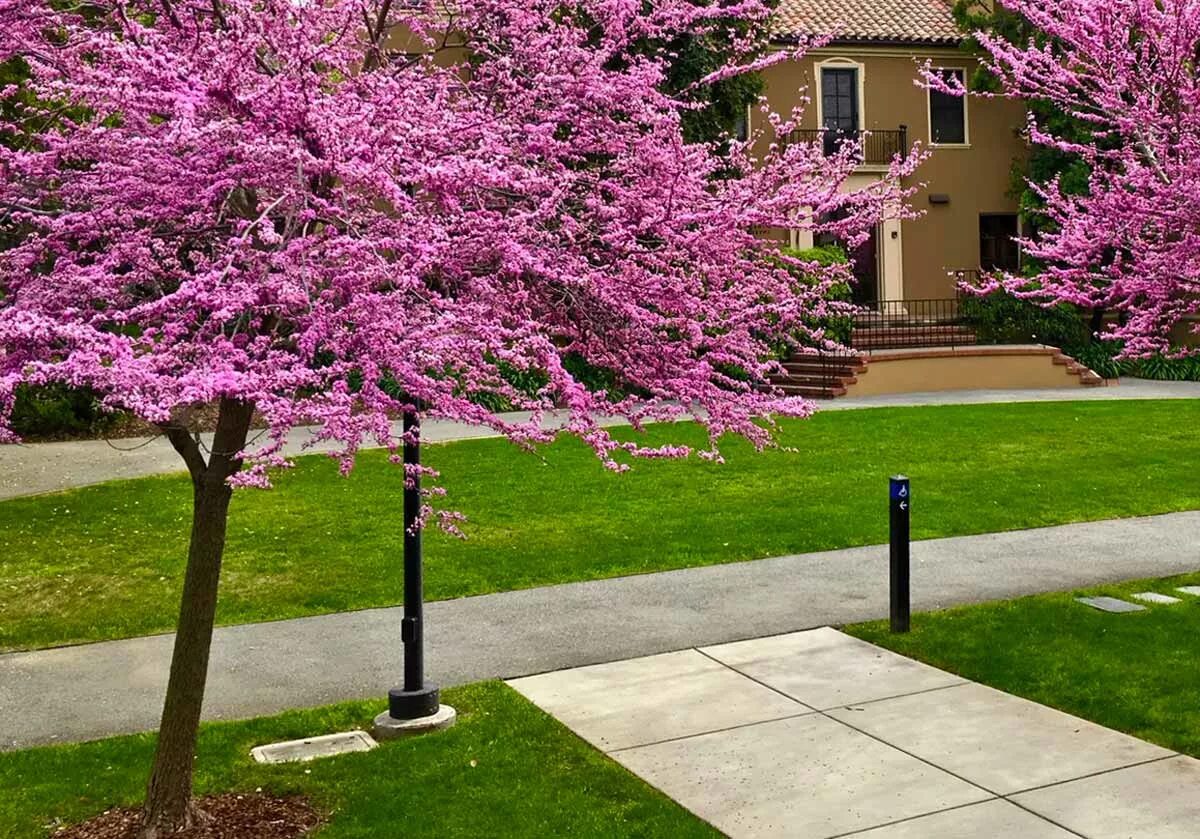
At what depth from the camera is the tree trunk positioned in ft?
19.1

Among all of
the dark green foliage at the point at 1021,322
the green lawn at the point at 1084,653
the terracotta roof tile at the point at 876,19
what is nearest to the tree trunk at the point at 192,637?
the green lawn at the point at 1084,653

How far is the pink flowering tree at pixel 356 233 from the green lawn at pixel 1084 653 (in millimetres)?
2991

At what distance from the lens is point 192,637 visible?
599 centimetres

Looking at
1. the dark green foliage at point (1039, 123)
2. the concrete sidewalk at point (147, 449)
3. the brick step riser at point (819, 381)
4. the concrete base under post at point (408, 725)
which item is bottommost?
the concrete base under post at point (408, 725)

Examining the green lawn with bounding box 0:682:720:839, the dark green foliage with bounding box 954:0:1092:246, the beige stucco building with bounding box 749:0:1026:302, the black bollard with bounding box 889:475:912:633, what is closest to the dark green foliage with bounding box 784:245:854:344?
the dark green foliage with bounding box 954:0:1092:246

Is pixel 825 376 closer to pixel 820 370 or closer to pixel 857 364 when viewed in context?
pixel 820 370

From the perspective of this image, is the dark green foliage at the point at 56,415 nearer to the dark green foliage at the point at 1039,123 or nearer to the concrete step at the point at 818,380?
the concrete step at the point at 818,380

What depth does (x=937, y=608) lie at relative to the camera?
9.73 m

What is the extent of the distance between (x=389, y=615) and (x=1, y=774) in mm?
3438

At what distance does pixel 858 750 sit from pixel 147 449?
46.9 feet

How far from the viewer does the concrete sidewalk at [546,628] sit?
26.1ft

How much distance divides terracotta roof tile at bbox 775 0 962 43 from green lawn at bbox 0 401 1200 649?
1665cm

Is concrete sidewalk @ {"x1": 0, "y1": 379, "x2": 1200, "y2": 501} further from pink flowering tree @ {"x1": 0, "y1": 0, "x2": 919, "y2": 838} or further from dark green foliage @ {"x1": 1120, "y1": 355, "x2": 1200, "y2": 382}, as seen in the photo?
pink flowering tree @ {"x1": 0, "y1": 0, "x2": 919, "y2": 838}

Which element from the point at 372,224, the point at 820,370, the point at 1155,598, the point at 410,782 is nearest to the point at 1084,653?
the point at 1155,598
